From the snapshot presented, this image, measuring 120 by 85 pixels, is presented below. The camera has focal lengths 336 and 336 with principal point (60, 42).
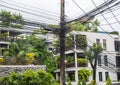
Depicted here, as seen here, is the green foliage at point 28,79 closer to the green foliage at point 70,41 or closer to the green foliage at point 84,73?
the green foliage at point 70,41

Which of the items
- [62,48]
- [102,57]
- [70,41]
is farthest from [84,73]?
[62,48]

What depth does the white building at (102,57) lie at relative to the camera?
45.0 metres

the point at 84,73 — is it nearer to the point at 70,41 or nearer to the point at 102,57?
the point at 102,57

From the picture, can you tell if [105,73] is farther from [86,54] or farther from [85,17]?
[85,17]

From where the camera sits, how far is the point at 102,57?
47.6m

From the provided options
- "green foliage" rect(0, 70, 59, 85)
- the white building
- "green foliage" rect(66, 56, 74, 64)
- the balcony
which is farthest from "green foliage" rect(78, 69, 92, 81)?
"green foliage" rect(0, 70, 59, 85)

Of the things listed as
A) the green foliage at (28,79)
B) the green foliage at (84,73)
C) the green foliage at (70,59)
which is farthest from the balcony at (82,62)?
the green foliage at (28,79)

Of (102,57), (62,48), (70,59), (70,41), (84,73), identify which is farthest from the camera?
(102,57)

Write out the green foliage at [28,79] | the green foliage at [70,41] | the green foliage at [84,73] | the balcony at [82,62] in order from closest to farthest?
the green foliage at [28,79] → the green foliage at [70,41] → the green foliage at [84,73] → the balcony at [82,62]

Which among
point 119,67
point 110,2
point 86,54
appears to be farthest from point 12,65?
point 119,67

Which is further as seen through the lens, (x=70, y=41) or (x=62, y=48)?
(x=70, y=41)

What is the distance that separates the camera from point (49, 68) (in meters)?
47.5

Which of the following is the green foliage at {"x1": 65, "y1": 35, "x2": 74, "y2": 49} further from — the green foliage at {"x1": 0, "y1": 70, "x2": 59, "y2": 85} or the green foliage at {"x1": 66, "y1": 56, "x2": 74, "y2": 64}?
the green foliage at {"x1": 66, "y1": 56, "x2": 74, "y2": 64}

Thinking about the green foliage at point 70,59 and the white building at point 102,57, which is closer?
the white building at point 102,57
